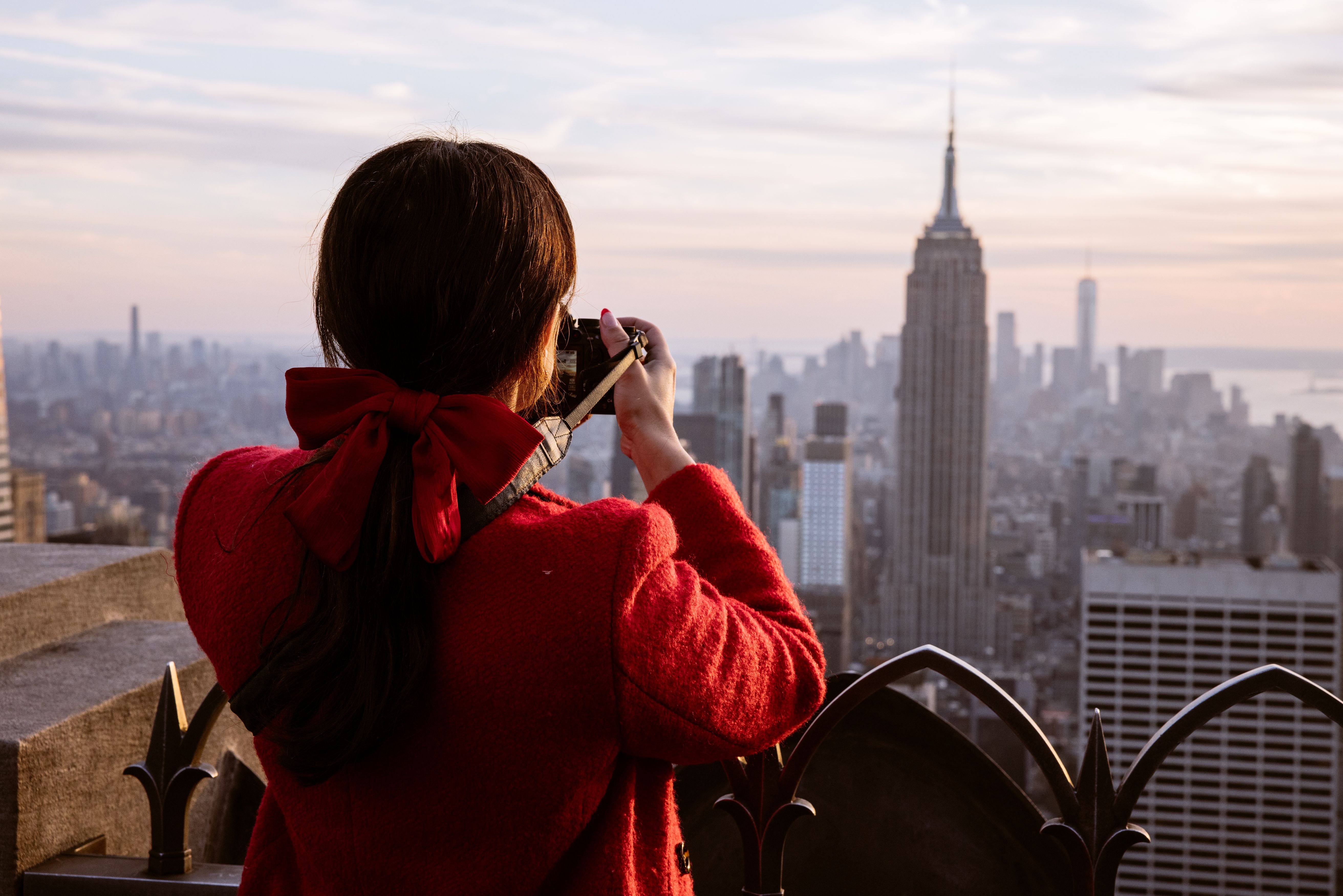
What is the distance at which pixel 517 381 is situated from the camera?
0.96 metres

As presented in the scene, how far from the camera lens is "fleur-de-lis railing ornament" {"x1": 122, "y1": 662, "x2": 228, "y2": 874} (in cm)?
156

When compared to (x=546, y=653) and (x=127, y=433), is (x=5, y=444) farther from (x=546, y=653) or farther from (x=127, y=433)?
(x=546, y=653)

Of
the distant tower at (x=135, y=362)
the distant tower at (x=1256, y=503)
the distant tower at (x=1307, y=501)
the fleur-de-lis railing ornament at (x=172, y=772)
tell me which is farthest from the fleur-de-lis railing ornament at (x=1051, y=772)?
the distant tower at (x=1256, y=503)

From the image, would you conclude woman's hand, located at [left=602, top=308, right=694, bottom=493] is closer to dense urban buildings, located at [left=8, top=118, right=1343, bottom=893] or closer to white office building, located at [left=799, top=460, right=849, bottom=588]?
dense urban buildings, located at [left=8, top=118, right=1343, bottom=893]

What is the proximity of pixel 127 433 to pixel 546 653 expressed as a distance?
128 feet

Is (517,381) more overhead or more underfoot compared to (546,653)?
more overhead

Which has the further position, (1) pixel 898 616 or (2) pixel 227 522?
(1) pixel 898 616

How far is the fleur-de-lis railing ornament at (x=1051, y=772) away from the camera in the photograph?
137 cm

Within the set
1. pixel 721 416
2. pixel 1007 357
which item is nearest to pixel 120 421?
pixel 721 416

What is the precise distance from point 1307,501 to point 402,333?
64877 millimetres

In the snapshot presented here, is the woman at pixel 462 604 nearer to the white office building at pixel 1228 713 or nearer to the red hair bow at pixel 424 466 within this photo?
the red hair bow at pixel 424 466

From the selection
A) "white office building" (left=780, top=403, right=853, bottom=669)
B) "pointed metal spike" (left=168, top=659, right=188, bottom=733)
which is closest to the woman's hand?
"pointed metal spike" (left=168, top=659, right=188, bottom=733)

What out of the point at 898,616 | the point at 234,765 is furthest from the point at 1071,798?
the point at 898,616

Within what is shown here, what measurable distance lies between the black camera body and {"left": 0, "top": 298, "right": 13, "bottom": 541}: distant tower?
21.3m
